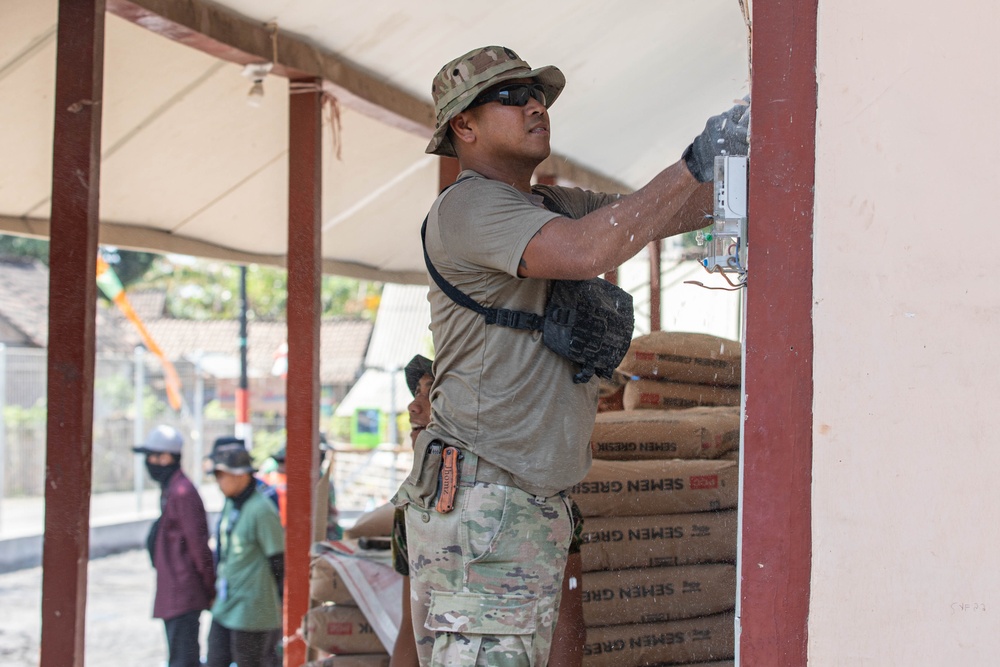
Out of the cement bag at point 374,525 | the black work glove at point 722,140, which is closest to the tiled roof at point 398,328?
the cement bag at point 374,525

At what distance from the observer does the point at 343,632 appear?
131 inches

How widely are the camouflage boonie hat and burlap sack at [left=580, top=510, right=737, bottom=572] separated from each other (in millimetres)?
1338

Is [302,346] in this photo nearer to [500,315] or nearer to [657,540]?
[657,540]

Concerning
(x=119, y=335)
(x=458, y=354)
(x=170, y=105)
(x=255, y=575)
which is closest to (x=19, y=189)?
(x=170, y=105)

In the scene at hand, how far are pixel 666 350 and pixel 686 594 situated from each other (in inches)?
37.9

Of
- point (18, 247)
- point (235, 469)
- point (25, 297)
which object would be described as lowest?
point (235, 469)

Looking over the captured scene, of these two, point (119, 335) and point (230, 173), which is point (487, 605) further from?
point (119, 335)

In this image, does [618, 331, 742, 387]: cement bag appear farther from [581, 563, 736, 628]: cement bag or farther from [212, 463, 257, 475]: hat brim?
[212, 463, 257, 475]: hat brim

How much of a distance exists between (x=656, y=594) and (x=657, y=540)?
0.50 feet

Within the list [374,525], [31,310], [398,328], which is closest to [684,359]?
[374,525]

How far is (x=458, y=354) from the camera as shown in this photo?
2033mm

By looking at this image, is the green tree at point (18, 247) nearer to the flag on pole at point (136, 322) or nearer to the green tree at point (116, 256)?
the green tree at point (116, 256)

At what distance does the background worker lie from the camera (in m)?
2.39

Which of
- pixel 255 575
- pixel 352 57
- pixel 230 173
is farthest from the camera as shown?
pixel 230 173
